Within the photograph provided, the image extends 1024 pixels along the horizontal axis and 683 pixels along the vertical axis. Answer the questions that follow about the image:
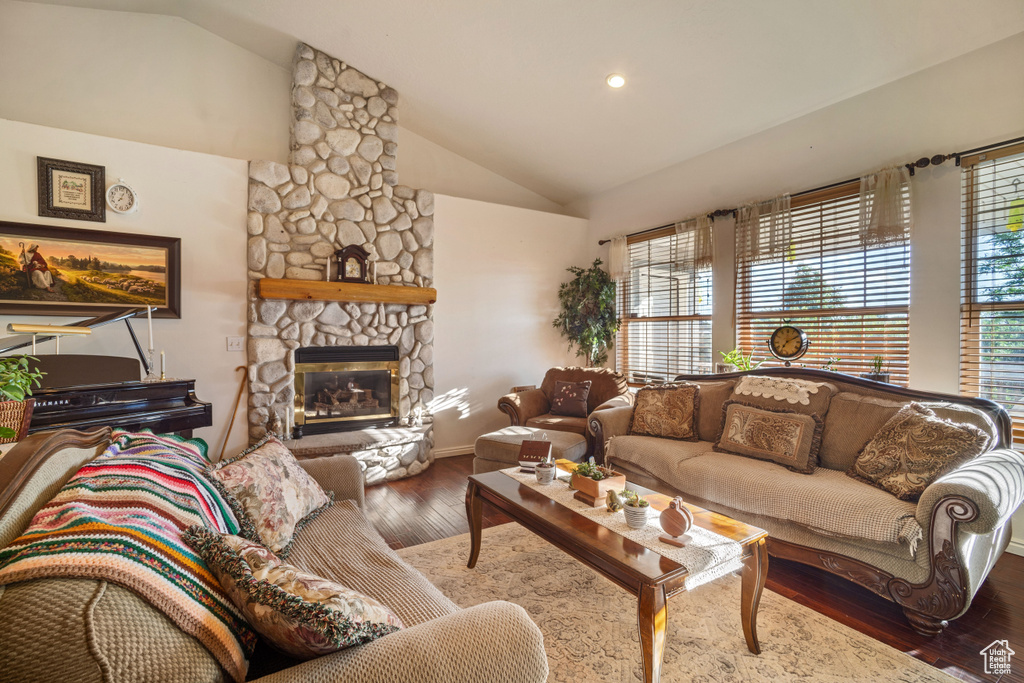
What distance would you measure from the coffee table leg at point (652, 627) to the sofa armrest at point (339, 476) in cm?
146

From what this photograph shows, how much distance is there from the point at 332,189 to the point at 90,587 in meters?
3.97

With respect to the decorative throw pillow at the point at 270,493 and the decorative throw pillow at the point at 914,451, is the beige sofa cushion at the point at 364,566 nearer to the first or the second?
the decorative throw pillow at the point at 270,493

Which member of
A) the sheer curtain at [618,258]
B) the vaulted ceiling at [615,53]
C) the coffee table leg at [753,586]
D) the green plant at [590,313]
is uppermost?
the vaulted ceiling at [615,53]

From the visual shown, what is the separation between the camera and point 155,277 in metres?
3.55

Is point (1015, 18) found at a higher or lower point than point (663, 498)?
higher

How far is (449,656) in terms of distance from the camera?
976 millimetres

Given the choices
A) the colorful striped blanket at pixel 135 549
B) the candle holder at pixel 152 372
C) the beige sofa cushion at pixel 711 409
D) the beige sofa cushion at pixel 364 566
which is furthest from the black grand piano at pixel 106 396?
the beige sofa cushion at pixel 711 409

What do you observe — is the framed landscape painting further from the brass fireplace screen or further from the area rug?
the area rug

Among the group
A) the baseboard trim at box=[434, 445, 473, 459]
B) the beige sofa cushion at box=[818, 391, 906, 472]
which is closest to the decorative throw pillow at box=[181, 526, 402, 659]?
the beige sofa cushion at box=[818, 391, 906, 472]

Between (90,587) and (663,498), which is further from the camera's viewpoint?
(663,498)

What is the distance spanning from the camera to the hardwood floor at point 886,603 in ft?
6.05

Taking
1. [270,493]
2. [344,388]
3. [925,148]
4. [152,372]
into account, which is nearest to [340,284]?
[344,388]

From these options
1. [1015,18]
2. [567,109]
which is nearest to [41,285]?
[567,109]

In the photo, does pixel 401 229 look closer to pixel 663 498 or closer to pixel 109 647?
pixel 663 498
